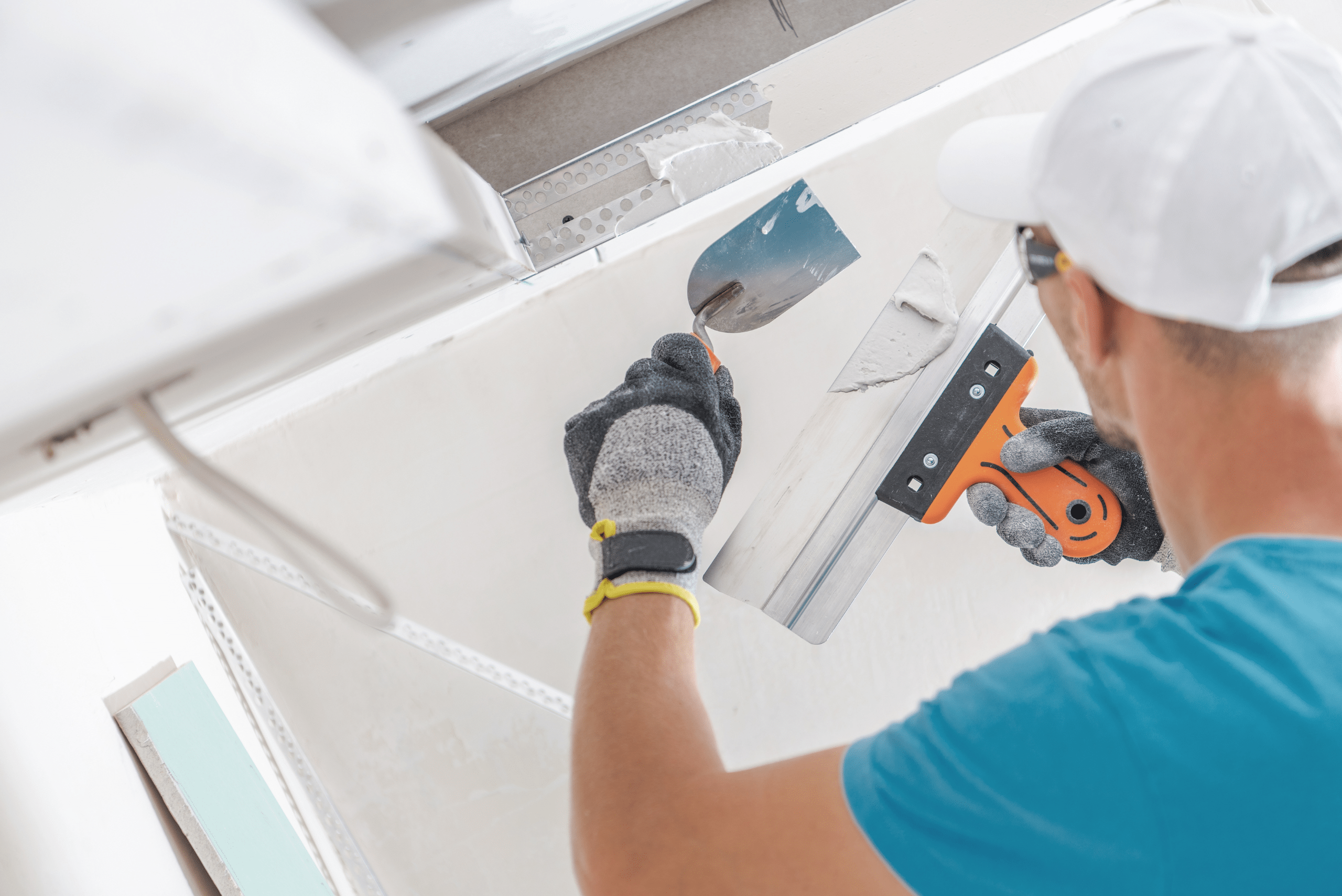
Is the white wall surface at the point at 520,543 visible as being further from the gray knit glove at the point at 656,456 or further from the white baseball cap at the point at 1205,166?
the white baseball cap at the point at 1205,166

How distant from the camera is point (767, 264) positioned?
1145 millimetres

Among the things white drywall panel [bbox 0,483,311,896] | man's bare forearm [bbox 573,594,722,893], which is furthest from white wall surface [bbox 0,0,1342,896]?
man's bare forearm [bbox 573,594,722,893]

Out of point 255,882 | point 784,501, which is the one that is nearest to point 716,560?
point 784,501

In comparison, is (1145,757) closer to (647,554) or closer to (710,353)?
(647,554)

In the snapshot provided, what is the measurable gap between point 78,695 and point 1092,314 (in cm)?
120

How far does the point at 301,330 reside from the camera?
0.52m

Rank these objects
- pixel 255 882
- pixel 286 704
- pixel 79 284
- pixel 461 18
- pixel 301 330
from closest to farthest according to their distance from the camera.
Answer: pixel 79 284 → pixel 301 330 → pixel 461 18 → pixel 255 882 → pixel 286 704

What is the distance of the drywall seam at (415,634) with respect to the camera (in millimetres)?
1139

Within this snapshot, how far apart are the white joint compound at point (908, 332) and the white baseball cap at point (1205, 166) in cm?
48

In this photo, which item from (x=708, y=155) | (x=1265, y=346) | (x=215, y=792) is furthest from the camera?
(x=708, y=155)

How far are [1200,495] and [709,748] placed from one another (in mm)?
542

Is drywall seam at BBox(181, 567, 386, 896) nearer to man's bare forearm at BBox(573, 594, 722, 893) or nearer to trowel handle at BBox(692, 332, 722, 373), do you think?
man's bare forearm at BBox(573, 594, 722, 893)

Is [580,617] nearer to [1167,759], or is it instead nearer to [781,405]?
[781,405]

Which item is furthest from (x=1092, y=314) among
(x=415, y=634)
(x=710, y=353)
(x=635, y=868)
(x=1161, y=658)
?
(x=415, y=634)
